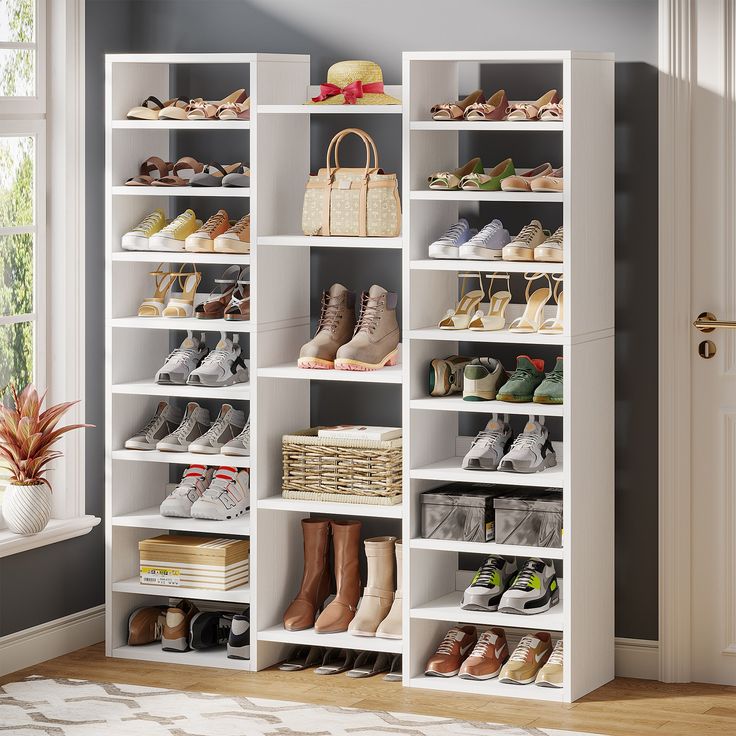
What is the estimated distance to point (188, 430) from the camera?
4461mm

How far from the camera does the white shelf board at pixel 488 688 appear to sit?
3.97 metres

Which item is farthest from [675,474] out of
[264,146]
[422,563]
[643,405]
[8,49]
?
[8,49]

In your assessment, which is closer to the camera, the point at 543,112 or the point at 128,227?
the point at 543,112

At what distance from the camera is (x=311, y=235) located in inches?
165

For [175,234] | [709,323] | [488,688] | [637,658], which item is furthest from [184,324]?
[637,658]

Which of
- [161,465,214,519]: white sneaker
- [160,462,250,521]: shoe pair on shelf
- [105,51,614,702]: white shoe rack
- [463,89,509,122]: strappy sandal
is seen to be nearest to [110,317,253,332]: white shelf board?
[105,51,614,702]: white shoe rack

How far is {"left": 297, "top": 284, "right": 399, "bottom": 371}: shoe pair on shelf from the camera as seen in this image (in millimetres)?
4164

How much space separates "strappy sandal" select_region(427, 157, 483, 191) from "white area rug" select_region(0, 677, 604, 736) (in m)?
1.51

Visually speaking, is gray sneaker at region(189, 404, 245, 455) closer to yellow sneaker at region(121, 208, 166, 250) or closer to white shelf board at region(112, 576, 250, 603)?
white shelf board at region(112, 576, 250, 603)

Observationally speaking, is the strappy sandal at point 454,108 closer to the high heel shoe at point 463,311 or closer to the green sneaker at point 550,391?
the high heel shoe at point 463,311

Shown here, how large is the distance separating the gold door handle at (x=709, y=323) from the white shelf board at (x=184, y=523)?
4.95 ft

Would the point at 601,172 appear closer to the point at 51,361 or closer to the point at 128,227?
the point at 128,227

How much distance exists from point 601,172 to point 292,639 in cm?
170

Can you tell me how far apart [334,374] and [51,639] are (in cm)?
128
